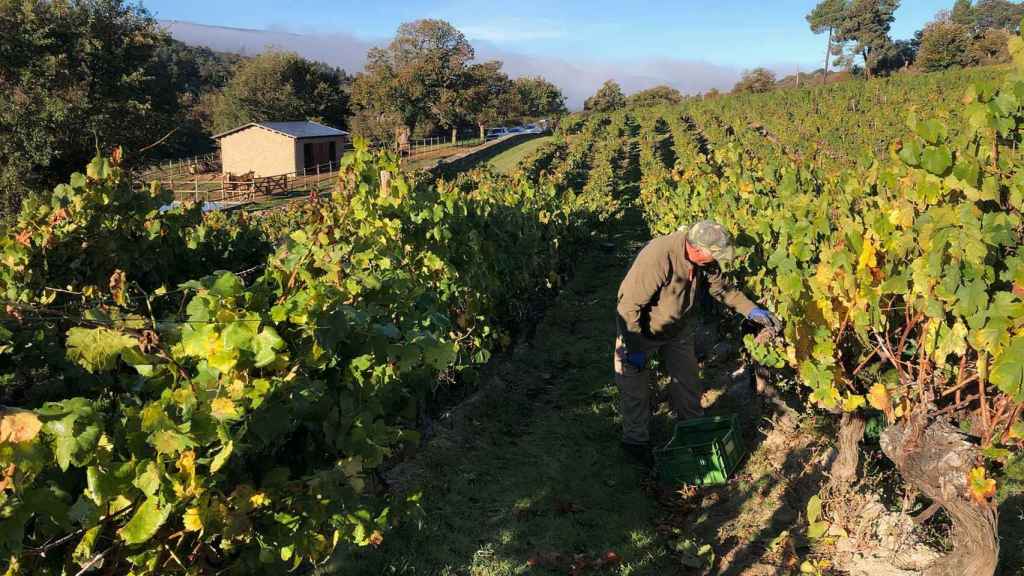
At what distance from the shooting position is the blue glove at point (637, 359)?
506 centimetres

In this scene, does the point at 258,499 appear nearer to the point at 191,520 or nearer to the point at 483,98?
the point at 191,520

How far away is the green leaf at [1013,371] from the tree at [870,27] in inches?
3383

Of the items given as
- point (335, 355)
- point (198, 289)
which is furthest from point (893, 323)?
point (198, 289)

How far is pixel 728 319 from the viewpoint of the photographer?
24.1 ft

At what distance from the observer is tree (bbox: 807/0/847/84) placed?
259 feet

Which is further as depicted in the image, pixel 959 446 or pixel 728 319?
pixel 728 319

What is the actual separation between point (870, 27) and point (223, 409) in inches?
3554

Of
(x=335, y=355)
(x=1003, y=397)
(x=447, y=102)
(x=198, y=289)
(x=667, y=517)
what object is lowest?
(x=667, y=517)

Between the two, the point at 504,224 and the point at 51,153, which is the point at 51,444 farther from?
the point at 51,153

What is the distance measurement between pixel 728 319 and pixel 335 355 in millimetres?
5463

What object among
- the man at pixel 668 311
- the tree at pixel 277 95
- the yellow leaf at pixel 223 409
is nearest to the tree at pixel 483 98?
the tree at pixel 277 95

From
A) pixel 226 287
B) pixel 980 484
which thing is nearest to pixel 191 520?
pixel 226 287

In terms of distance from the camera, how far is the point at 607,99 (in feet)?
302

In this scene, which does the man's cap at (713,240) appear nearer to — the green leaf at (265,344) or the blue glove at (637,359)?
the blue glove at (637,359)
